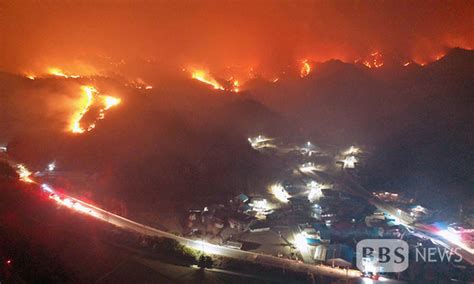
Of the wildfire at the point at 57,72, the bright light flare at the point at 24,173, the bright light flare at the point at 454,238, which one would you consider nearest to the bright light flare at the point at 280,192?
the bright light flare at the point at 454,238

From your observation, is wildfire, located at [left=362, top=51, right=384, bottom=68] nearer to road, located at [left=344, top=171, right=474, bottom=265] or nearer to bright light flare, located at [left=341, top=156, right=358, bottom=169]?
bright light flare, located at [left=341, top=156, right=358, bottom=169]

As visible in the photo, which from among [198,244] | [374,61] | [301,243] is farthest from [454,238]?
[374,61]

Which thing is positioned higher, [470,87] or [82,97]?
[470,87]

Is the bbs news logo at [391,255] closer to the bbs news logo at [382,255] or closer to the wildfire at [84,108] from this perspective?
the bbs news logo at [382,255]

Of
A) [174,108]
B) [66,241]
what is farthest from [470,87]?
[66,241]

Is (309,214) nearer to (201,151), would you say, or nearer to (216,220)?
(216,220)

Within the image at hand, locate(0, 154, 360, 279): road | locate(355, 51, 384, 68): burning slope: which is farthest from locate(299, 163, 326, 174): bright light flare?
locate(355, 51, 384, 68): burning slope

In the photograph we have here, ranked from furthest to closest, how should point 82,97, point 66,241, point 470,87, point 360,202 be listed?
point 470,87
point 82,97
point 360,202
point 66,241
